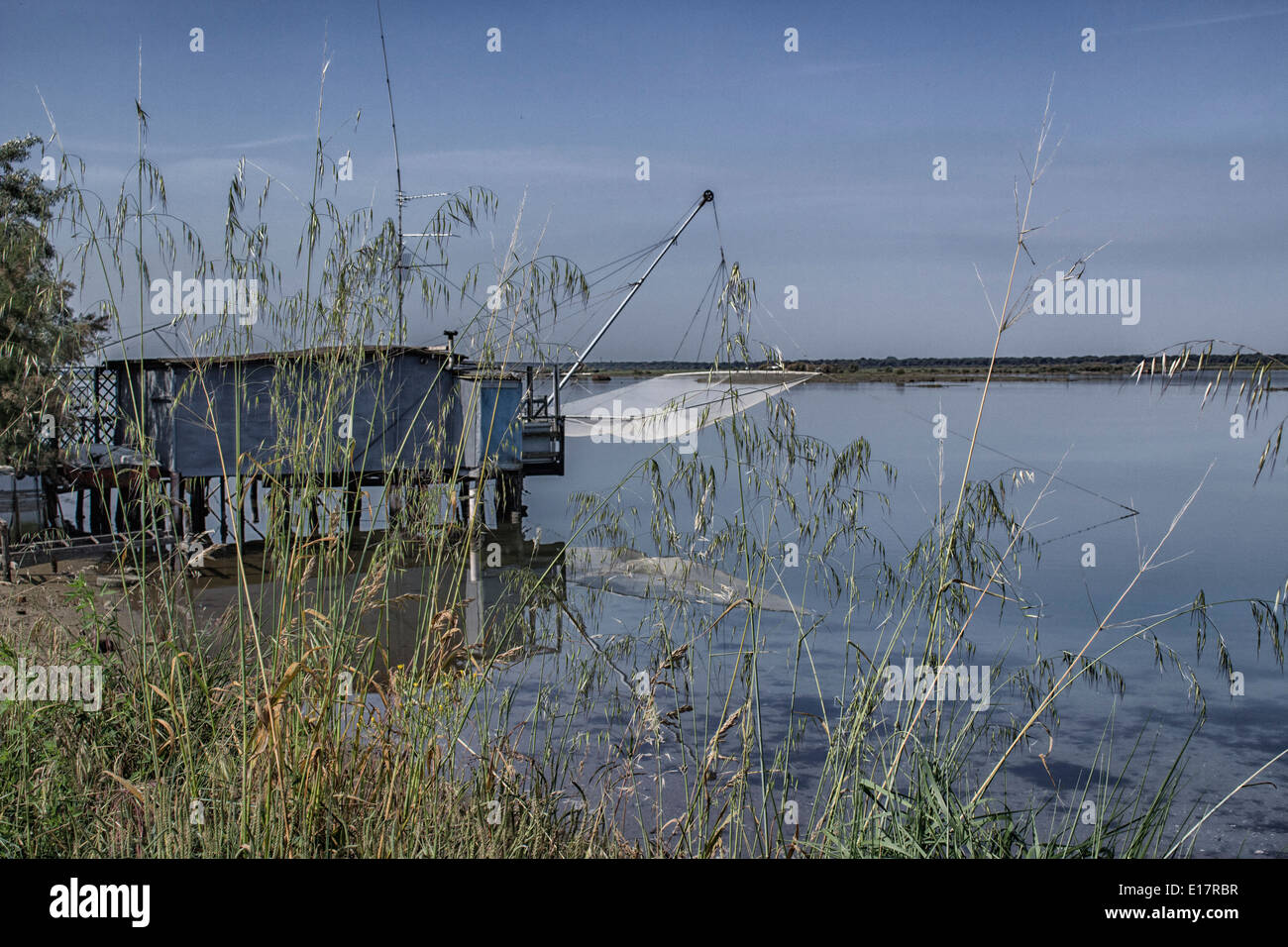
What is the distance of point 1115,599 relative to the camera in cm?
1190

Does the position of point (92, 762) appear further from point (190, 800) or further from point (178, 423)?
point (178, 423)

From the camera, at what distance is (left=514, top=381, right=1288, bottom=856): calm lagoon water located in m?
5.59

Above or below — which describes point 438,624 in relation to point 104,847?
above

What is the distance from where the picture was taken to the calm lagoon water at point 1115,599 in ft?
18.3

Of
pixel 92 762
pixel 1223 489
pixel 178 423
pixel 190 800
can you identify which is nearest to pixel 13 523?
pixel 178 423

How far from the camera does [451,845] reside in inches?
95.3

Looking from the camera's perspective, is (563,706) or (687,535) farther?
(563,706)

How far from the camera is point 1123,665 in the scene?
893 cm

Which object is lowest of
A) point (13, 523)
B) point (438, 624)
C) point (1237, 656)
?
point (1237, 656)

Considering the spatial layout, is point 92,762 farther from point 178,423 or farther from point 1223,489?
point 1223,489

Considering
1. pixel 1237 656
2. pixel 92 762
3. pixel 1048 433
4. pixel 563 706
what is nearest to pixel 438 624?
pixel 92 762

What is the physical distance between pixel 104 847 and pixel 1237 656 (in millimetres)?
10079
